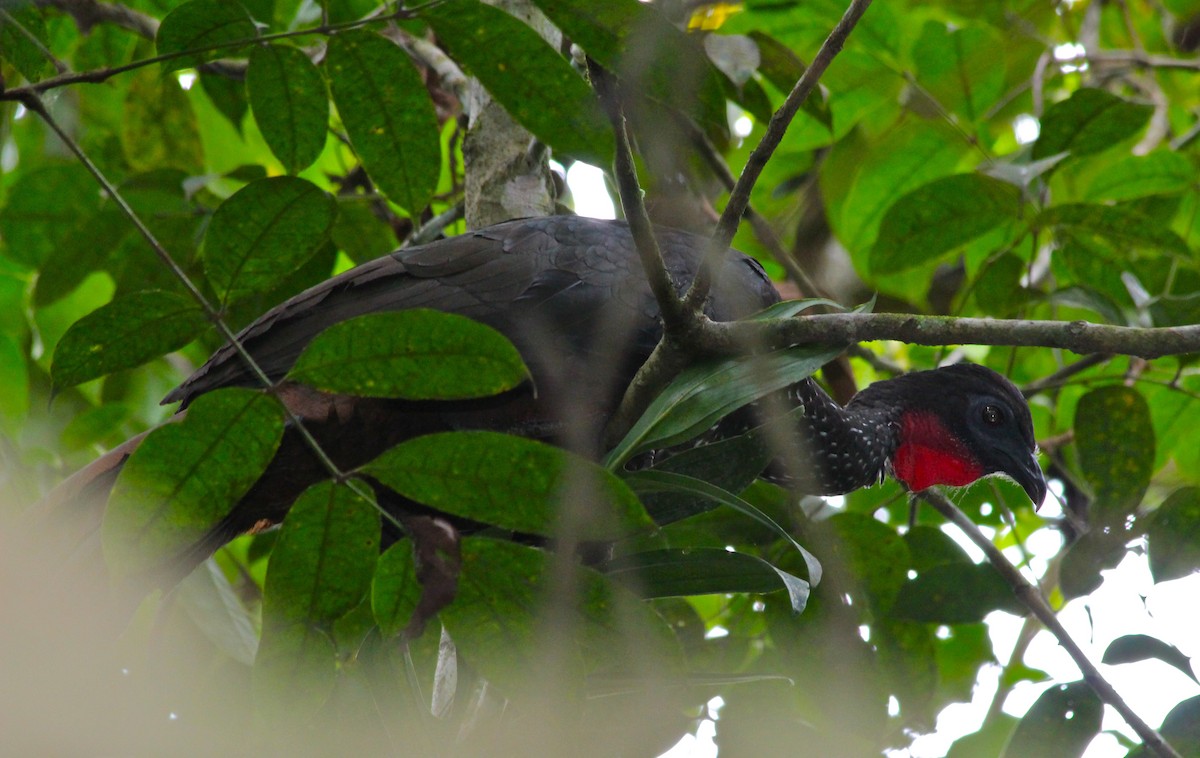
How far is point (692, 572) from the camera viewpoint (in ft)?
5.95

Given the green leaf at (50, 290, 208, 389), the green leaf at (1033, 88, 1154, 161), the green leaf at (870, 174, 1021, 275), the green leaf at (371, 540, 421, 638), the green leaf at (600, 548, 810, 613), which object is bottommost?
the green leaf at (371, 540, 421, 638)

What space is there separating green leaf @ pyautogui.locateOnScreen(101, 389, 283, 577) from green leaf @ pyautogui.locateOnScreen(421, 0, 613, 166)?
0.60 m

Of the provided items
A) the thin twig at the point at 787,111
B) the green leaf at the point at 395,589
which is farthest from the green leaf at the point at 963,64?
the green leaf at the point at 395,589

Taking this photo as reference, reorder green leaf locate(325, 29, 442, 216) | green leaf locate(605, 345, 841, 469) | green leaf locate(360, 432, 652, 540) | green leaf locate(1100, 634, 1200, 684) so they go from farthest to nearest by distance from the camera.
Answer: green leaf locate(1100, 634, 1200, 684) → green leaf locate(325, 29, 442, 216) → green leaf locate(605, 345, 841, 469) → green leaf locate(360, 432, 652, 540)

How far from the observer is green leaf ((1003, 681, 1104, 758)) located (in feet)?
6.98

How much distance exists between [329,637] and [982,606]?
1523mm

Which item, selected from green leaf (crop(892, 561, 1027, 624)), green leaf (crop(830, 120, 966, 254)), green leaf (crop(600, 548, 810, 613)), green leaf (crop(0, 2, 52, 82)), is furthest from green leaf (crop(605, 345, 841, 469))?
green leaf (crop(830, 120, 966, 254))

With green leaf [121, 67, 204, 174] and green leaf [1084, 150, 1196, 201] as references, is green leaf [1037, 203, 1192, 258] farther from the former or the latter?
green leaf [121, 67, 204, 174]

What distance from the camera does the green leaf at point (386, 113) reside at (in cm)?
186

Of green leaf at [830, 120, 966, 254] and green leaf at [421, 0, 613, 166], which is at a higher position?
green leaf at [830, 120, 966, 254]

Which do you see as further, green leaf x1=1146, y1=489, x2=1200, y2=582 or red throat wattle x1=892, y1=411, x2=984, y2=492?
red throat wattle x1=892, y1=411, x2=984, y2=492

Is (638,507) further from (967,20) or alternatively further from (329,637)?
(967,20)

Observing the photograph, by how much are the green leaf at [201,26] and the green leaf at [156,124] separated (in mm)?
1570

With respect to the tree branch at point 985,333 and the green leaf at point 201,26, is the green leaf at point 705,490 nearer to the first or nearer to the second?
the tree branch at point 985,333
